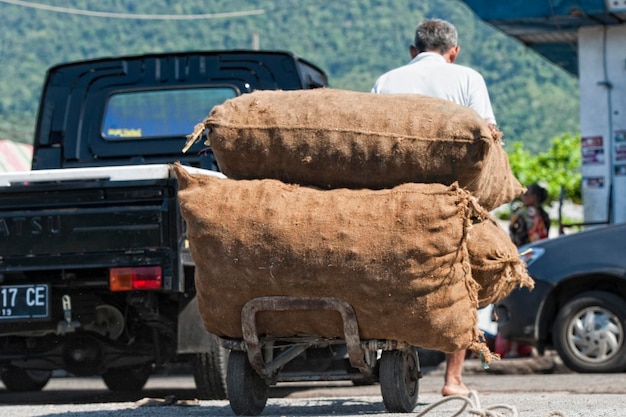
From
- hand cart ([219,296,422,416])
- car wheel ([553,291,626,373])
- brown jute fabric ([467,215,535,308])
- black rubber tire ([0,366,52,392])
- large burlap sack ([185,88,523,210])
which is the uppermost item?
large burlap sack ([185,88,523,210])

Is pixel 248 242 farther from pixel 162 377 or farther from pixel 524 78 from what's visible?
pixel 524 78

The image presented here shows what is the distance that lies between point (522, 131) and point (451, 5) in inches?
1201

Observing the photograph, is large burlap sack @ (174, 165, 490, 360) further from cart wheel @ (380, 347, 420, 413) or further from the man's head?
the man's head

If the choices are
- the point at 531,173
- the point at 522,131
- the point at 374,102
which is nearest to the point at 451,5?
the point at 522,131

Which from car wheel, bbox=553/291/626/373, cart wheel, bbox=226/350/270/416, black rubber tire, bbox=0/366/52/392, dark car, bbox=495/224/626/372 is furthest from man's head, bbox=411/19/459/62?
black rubber tire, bbox=0/366/52/392

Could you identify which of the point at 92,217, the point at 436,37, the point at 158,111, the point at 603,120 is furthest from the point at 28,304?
the point at 603,120

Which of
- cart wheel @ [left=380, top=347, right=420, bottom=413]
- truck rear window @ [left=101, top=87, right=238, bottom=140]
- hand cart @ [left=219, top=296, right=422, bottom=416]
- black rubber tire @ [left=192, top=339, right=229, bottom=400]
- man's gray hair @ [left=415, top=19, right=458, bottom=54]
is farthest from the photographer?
truck rear window @ [left=101, top=87, right=238, bottom=140]

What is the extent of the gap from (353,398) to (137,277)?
1554mm

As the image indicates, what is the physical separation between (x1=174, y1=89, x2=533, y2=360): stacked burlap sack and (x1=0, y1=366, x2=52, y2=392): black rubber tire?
14.2ft

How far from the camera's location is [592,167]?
50.2ft

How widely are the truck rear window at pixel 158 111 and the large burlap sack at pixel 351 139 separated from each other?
140 inches

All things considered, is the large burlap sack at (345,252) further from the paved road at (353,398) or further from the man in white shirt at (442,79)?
the man in white shirt at (442,79)

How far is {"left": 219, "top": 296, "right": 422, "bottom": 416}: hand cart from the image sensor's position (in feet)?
19.6

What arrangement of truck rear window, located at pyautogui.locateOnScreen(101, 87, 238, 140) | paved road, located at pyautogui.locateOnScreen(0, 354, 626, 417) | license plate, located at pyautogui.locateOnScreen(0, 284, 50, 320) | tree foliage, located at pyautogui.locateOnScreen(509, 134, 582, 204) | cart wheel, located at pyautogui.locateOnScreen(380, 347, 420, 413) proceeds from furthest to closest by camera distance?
tree foliage, located at pyautogui.locateOnScreen(509, 134, 582, 204)
truck rear window, located at pyautogui.locateOnScreen(101, 87, 238, 140)
license plate, located at pyautogui.locateOnScreen(0, 284, 50, 320)
paved road, located at pyautogui.locateOnScreen(0, 354, 626, 417)
cart wheel, located at pyautogui.locateOnScreen(380, 347, 420, 413)
